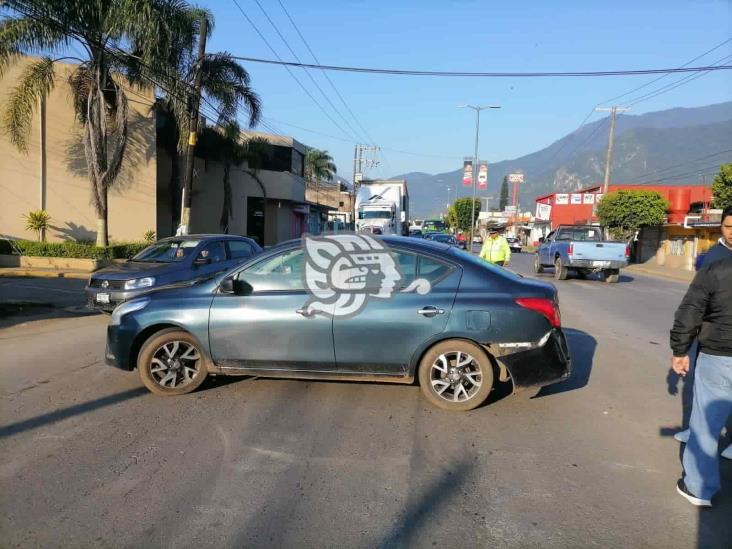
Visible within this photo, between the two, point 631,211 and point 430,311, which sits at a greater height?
point 631,211

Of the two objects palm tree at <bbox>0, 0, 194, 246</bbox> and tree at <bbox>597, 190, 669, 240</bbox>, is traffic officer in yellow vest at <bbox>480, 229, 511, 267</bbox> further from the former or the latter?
tree at <bbox>597, 190, 669, 240</bbox>

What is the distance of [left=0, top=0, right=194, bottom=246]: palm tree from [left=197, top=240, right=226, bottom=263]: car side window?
302 inches

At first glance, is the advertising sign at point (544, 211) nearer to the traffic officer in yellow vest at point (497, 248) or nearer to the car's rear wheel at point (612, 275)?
the car's rear wheel at point (612, 275)

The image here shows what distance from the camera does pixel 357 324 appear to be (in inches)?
190

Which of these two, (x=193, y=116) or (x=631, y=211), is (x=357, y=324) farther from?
(x=631, y=211)

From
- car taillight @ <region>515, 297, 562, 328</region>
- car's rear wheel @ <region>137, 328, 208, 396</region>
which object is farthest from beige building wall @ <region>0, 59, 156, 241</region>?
car taillight @ <region>515, 297, 562, 328</region>

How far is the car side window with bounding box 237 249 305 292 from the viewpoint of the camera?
5.10m

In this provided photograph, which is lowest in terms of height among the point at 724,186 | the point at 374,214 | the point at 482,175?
the point at 374,214

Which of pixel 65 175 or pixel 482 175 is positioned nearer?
pixel 65 175

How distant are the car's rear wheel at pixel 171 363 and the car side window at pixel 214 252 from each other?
16.2 feet

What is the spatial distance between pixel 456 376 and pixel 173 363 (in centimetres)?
273

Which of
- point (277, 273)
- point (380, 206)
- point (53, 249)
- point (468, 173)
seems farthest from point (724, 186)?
point (468, 173)

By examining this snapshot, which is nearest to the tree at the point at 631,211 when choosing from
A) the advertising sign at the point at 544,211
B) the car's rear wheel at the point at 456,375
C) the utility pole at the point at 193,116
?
the advertising sign at the point at 544,211

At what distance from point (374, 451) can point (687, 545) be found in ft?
6.72
